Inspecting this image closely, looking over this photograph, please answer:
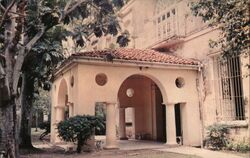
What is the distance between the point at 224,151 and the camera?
1460 centimetres

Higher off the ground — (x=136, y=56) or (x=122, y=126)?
(x=136, y=56)

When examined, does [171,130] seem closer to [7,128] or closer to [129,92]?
[129,92]

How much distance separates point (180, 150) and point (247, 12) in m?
8.48

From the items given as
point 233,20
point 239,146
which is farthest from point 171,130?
point 233,20

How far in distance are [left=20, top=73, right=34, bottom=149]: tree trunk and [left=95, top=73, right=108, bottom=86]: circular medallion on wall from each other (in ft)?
12.9

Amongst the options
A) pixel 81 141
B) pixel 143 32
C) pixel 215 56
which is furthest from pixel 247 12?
pixel 143 32

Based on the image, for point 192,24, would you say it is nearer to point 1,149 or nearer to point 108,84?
point 108,84

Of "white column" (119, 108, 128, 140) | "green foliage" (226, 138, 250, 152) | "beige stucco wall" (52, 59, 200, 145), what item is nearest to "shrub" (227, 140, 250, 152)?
"green foliage" (226, 138, 250, 152)

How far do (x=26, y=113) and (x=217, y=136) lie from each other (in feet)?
33.9

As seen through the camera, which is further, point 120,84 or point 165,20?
point 165,20

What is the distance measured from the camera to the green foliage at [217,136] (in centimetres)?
1507

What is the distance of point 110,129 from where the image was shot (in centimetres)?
1527

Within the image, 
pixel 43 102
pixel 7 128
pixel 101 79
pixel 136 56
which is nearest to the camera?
pixel 7 128

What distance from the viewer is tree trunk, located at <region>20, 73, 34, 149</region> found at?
16828mm
